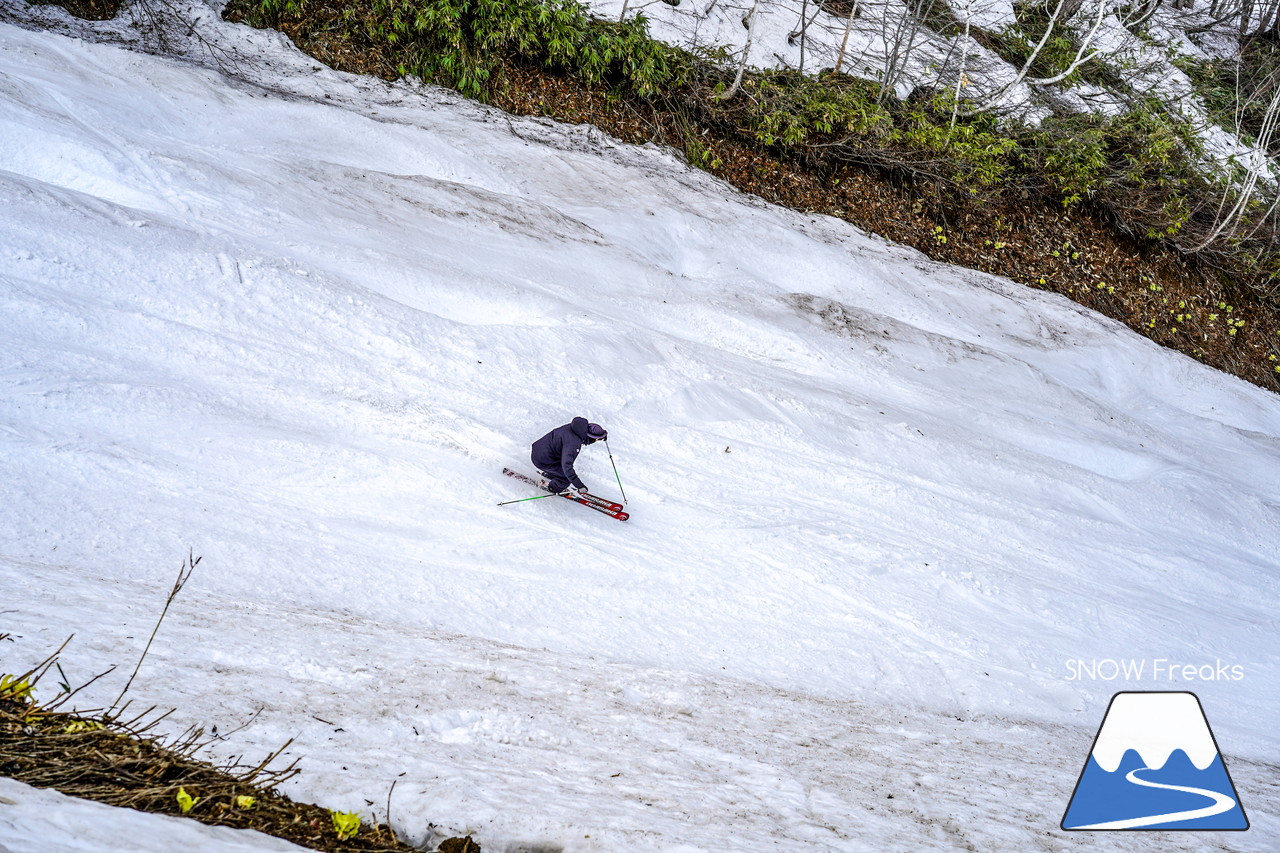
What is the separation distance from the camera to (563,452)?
335 inches

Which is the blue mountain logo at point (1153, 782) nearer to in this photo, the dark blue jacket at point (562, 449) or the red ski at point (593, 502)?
the red ski at point (593, 502)

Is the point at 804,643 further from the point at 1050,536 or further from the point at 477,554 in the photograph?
the point at 1050,536

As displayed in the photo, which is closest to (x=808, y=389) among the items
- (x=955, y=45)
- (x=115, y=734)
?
(x=115, y=734)

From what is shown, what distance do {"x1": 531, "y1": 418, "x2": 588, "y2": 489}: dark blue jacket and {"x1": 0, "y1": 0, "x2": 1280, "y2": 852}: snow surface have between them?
1.81 feet

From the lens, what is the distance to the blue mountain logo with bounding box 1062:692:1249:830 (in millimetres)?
5074

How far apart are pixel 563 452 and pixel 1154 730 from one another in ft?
21.0

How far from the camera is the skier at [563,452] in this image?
8.51 metres

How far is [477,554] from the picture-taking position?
7.89m

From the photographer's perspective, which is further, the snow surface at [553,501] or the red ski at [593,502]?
the red ski at [593,502]

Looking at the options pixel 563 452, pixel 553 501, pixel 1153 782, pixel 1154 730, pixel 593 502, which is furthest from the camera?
pixel 553 501

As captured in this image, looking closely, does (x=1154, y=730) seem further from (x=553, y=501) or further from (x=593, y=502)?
(x=553, y=501)

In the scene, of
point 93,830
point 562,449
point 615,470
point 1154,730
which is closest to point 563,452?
point 562,449

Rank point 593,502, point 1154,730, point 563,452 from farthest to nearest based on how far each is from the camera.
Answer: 1. point 593,502
2. point 563,452
3. point 1154,730

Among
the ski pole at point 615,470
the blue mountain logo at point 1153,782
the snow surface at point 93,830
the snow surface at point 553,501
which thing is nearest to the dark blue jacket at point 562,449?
the snow surface at point 553,501
